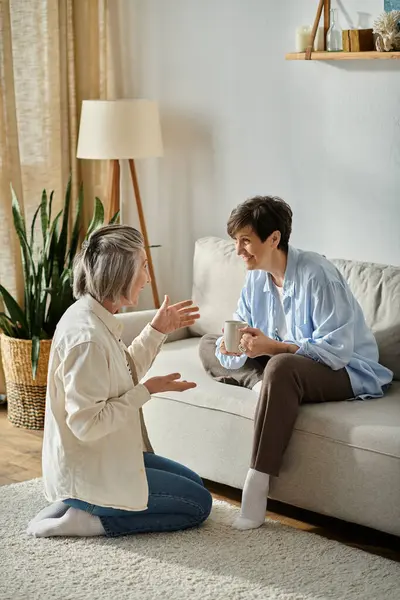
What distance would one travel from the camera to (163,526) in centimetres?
314

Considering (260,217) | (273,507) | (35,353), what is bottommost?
(273,507)

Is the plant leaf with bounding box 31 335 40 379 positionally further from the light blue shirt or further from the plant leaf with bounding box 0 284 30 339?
the light blue shirt

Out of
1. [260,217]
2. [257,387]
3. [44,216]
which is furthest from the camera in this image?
[44,216]

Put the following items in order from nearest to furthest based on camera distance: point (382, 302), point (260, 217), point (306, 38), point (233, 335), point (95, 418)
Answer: point (95, 418)
point (233, 335)
point (260, 217)
point (382, 302)
point (306, 38)

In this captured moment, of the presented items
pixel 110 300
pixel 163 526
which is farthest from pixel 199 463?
pixel 110 300

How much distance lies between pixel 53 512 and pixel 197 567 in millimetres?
540

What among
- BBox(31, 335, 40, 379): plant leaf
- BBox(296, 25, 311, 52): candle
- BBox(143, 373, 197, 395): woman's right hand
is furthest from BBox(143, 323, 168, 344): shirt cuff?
BBox(296, 25, 311, 52): candle

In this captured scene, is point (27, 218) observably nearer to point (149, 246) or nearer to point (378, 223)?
point (149, 246)

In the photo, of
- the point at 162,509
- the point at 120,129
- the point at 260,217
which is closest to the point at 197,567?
the point at 162,509

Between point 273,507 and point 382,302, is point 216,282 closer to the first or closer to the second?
point 382,302

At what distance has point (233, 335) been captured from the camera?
316cm

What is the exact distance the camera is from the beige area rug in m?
2.73

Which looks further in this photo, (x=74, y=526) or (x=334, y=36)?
(x=334, y=36)

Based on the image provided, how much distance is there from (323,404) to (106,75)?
8.12 ft
